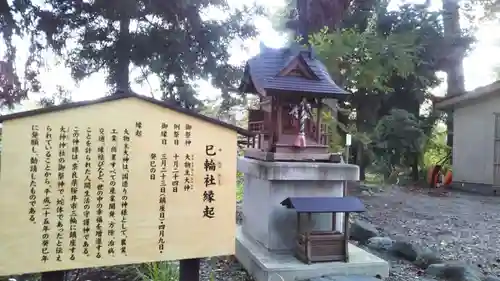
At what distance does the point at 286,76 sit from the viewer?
5840mm

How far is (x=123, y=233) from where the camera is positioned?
3051 mm

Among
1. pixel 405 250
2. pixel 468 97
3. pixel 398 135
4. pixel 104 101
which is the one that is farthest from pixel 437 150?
pixel 104 101

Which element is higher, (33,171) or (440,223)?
(33,171)

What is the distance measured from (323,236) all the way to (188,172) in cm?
264

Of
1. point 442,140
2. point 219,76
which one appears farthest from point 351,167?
point 442,140

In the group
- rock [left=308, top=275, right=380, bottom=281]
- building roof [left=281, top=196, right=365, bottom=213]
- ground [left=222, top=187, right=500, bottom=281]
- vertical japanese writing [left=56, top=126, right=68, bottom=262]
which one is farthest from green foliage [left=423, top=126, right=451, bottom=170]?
vertical japanese writing [left=56, top=126, right=68, bottom=262]

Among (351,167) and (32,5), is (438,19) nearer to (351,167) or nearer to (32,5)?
(351,167)

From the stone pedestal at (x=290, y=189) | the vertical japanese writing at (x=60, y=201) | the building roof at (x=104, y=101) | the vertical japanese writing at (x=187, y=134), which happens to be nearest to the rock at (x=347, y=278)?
the stone pedestal at (x=290, y=189)

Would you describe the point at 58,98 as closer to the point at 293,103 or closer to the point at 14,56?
the point at 14,56

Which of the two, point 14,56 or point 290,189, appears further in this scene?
point 14,56

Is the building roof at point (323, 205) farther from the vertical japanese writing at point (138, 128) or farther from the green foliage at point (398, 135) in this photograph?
the green foliage at point (398, 135)

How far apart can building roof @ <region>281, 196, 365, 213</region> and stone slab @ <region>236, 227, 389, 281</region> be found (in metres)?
0.67

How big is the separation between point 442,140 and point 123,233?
17.5 metres

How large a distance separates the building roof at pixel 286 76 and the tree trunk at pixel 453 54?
10948 mm
